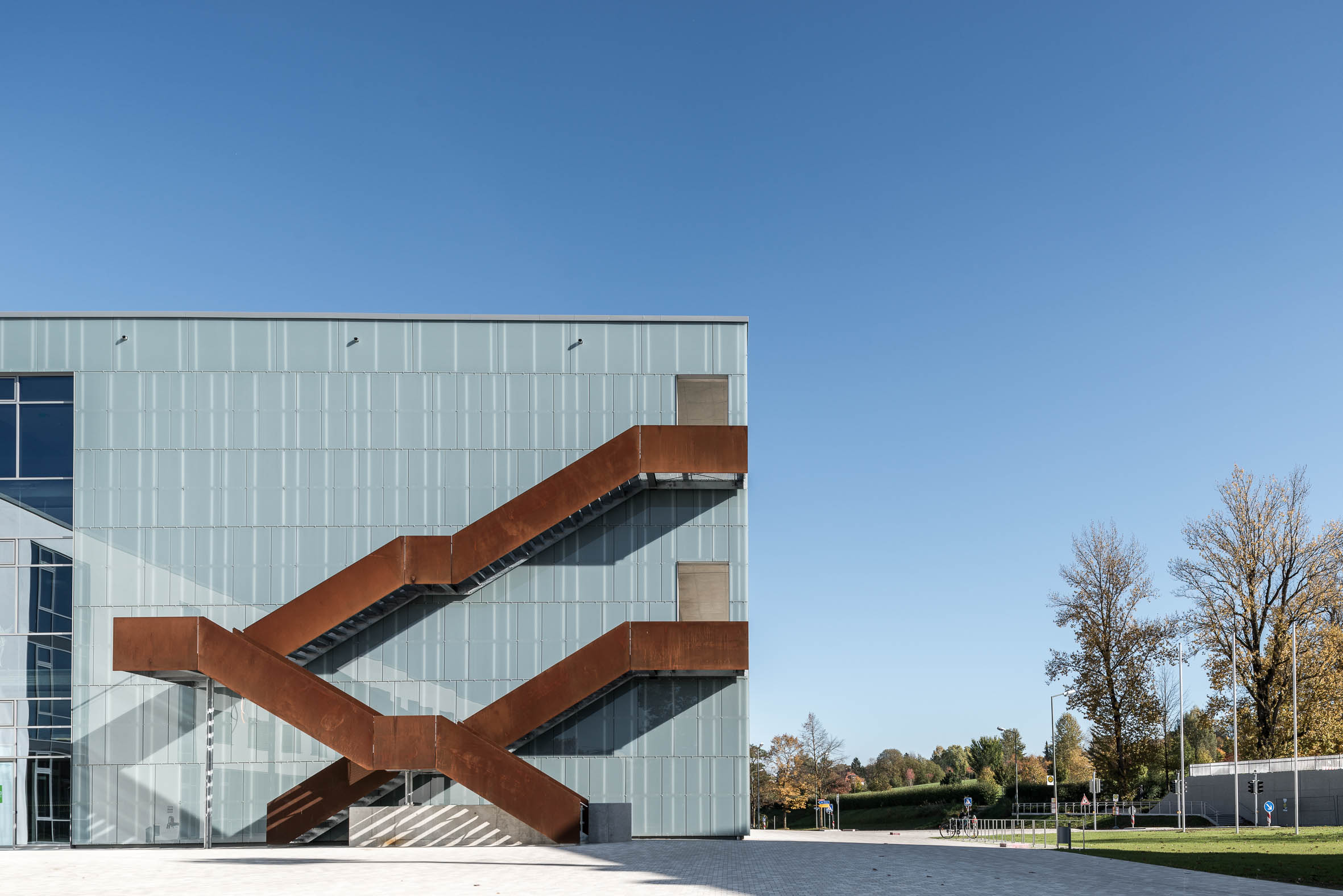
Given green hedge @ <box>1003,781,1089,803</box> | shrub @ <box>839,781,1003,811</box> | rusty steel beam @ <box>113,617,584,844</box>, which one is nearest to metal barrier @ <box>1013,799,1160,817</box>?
green hedge @ <box>1003,781,1089,803</box>

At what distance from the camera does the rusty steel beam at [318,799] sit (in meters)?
27.6

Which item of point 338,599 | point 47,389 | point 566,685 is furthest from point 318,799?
point 47,389

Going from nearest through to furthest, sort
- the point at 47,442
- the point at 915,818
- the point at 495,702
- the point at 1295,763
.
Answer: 1. the point at 495,702
2. the point at 47,442
3. the point at 1295,763
4. the point at 915,818

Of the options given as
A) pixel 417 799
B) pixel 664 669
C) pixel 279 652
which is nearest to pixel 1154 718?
pixel 664 669

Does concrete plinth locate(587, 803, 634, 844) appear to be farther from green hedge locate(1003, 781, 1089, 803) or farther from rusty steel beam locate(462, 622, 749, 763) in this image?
green hedge locate(1003, 781, 1089, 803)

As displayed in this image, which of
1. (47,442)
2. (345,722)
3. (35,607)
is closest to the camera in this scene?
(345,722)

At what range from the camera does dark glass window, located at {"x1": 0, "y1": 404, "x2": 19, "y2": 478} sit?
29.3 m

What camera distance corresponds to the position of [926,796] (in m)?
85.0

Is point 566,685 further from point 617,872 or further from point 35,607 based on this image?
point 35,607

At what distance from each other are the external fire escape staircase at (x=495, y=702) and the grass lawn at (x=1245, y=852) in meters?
10.6

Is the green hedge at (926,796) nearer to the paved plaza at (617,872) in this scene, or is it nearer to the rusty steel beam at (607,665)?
the paved plaza at (617,872)

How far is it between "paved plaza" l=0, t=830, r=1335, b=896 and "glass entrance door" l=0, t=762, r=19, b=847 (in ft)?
8.27

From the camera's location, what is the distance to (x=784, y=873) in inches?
694

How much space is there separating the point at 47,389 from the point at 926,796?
2860 inches
